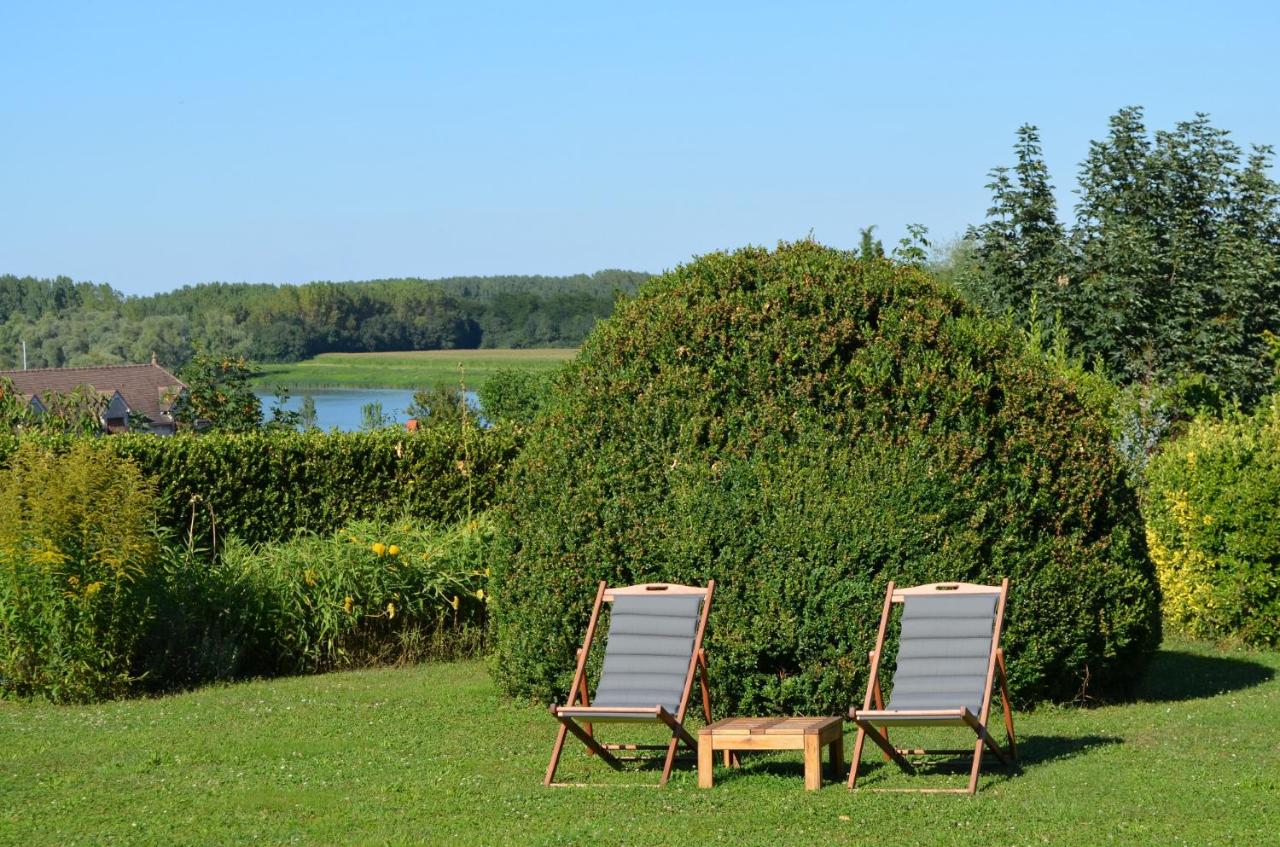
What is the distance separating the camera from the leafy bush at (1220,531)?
11008mm

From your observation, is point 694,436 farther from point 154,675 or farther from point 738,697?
point 154,675

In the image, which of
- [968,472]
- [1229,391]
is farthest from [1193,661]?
[1229,391]

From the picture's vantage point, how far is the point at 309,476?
12.7 metres

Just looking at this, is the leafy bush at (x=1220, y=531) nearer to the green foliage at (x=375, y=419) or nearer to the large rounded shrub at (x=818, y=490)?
the large rounded shrub at (x=818, y=490)

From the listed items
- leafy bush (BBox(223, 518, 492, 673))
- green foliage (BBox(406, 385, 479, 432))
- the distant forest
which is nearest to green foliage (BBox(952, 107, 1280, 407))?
green foliage (BBox(406, 385, 479, 432))

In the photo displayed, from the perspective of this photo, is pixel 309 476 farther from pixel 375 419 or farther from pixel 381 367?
pixel 381 367

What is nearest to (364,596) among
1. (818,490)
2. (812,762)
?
(818,490)

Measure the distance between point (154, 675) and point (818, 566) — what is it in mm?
5123

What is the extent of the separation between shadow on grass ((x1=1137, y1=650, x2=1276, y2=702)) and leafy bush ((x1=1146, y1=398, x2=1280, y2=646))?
0.62m

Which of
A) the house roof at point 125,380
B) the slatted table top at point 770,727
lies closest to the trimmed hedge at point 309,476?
the slatted table top at point 770,727

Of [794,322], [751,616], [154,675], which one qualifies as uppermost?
[794,322]

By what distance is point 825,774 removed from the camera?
23.3ft

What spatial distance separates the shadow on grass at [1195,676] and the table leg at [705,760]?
3713 millimetres

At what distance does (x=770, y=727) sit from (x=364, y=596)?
506cm
